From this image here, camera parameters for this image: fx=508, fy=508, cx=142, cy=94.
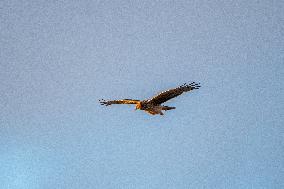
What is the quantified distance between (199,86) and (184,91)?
46.6 inches

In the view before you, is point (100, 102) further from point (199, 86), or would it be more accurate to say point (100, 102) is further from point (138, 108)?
point (199, 86)

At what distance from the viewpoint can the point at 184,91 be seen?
89.1 feet

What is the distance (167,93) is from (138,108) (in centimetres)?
195

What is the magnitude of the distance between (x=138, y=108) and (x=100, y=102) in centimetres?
279

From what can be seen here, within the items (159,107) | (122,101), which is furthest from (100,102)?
(159,107)

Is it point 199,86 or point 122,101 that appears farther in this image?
point 122,101

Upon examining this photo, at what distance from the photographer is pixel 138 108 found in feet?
91.7

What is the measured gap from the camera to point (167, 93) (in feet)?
88.8

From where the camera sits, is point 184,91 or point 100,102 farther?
point 100,102

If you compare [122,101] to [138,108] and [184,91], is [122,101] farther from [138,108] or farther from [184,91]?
[184,91]

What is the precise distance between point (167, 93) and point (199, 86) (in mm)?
1847

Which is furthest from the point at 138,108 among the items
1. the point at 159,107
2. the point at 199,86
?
the point at 199,86

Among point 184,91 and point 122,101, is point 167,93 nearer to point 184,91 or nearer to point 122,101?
point 184,91

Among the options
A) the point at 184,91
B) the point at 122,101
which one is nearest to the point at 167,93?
the point at 184,91
